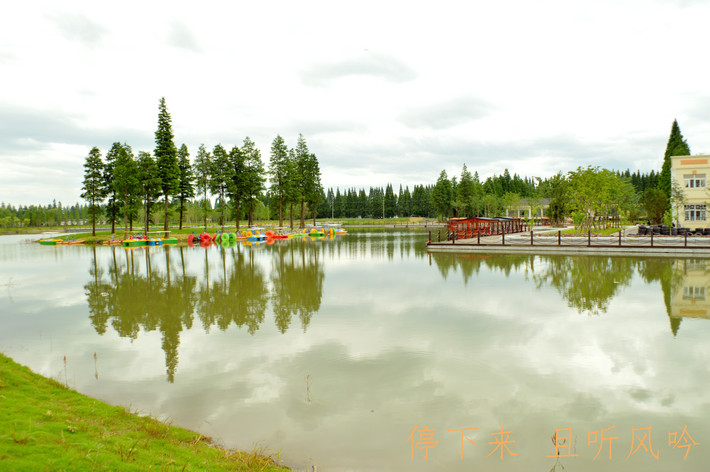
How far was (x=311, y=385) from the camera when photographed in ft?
27.5

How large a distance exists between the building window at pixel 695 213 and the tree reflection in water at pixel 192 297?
4841cm

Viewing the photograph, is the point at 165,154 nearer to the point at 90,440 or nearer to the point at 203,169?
the point at 203,169

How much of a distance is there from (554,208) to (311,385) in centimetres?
7973

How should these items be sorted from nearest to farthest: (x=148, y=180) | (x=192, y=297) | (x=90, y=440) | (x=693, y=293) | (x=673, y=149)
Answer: (x=90, y=440) → (x=693, y=293) → (x=192, y=297) → (x=148, y=180) → (x=673, y=149)

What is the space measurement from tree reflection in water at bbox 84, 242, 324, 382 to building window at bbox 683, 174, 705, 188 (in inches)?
1930

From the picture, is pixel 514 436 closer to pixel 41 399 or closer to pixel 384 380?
pixel 384 380

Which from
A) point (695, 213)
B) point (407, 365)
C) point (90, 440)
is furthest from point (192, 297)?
point (695, 213)

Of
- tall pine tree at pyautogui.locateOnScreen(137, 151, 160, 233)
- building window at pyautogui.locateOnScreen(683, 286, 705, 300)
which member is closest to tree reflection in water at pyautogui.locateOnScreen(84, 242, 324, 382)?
building window at pyautogui.locateOnScreen(683, 286, 705, 300)

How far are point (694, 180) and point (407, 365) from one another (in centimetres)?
5700

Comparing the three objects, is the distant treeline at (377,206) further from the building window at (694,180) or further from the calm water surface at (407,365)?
the calm water surface at (407,365)

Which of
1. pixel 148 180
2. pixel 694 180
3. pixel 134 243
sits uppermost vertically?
pixel 148 180

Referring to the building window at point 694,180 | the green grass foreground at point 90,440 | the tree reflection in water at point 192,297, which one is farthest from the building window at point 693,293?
the building window at point 694,180

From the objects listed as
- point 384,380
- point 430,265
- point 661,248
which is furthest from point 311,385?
point 661,248

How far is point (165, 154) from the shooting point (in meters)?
59.7
